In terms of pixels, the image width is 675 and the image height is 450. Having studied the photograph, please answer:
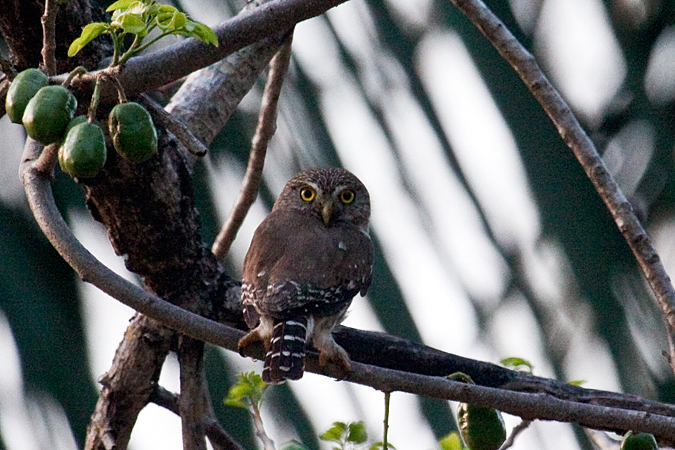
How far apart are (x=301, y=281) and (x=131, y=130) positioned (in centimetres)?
130

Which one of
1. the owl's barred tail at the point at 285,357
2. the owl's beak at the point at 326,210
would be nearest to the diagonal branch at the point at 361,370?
the owl's barred tail at the point at 285,357

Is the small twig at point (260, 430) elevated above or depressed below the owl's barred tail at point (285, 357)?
below

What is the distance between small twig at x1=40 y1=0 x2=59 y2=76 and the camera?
1684mm

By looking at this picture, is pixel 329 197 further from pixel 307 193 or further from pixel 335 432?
pixel 335 432

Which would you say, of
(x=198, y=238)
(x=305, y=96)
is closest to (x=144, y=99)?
(x=198, y=238)

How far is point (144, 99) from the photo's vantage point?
209cm

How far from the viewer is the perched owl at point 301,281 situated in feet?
8.59

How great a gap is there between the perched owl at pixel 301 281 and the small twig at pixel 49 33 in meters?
0.97

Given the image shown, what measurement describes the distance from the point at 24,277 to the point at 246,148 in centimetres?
149

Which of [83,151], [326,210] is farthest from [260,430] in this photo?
[83,151]

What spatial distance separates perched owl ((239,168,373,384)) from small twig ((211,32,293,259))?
18 cm

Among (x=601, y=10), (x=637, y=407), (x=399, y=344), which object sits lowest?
(x=637, y=407)

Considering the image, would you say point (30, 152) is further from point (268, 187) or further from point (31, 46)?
point (268, 187)

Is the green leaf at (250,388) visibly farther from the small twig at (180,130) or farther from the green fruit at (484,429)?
the small twig at (180,130)
